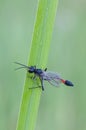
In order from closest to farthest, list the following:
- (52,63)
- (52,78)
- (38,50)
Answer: (38,50) → (52,78) → (52,63)

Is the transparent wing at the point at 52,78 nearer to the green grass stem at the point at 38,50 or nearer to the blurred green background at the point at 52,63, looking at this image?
the green grass stem at the point at 38,50

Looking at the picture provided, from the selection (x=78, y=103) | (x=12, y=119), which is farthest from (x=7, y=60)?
(x=78, y=103)

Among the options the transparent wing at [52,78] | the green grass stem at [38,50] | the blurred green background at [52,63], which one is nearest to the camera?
the green grass stem at [38,50]

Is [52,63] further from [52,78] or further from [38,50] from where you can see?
[38,50]

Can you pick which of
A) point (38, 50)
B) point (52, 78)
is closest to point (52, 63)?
point (52, 78)

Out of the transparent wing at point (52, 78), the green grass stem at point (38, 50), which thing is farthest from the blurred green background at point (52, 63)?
the green grass stem at point (38, 50)

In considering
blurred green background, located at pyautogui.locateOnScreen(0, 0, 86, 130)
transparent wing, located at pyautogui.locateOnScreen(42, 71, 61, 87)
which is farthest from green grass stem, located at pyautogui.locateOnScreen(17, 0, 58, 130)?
blurred green background, located at pyautogui.locateOnScreen(0, 0, 86, 130)
